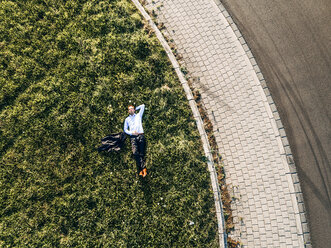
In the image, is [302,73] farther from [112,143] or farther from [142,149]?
[112,143]

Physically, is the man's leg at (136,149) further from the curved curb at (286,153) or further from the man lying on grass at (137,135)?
the curved curb at (286,153)

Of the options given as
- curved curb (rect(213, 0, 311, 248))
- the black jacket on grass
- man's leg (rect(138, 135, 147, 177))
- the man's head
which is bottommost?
curved curb (rect(213, 0, 311, 248))

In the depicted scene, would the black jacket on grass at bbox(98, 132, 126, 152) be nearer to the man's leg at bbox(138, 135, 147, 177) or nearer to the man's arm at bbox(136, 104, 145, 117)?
the man's leg at bbox(138, 135, 147, 177)

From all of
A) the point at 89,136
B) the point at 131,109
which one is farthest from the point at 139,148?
the point at 89,136

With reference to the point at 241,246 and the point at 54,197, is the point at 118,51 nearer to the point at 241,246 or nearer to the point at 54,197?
the point at 54,197

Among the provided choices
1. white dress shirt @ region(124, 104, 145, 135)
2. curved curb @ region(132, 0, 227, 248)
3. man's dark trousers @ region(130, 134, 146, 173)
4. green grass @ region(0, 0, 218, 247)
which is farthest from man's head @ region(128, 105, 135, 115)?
curved curb @ region(132, 0, 227, 248)
